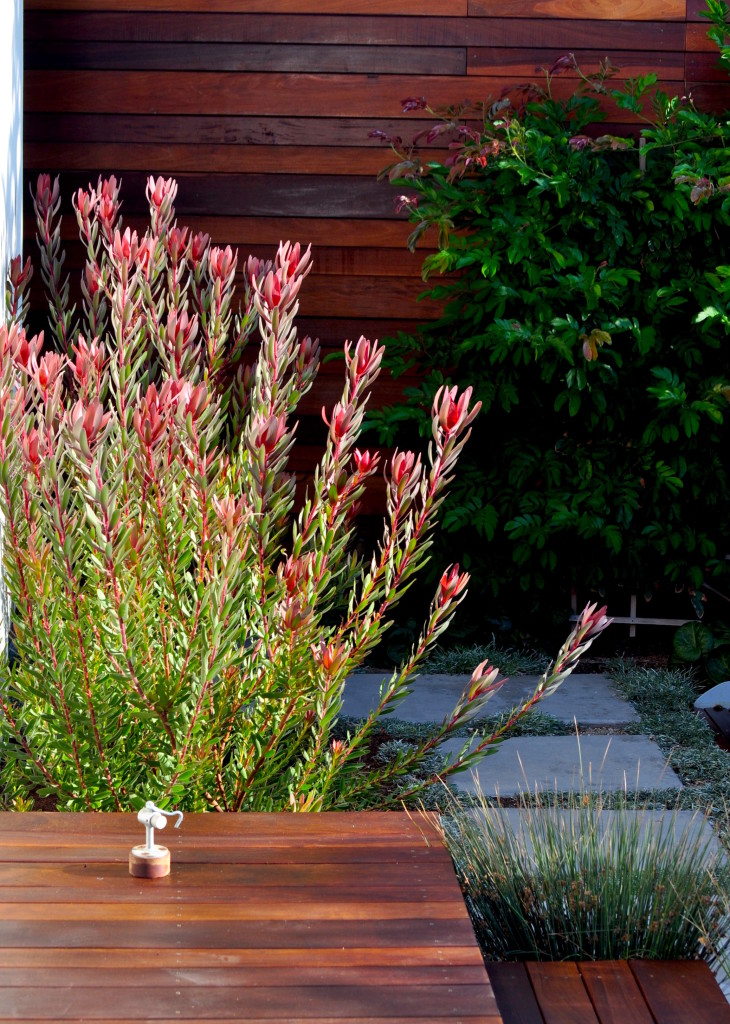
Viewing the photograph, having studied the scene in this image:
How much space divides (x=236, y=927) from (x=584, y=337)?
328cm

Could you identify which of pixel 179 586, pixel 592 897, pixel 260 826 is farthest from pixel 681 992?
pixel 179 586

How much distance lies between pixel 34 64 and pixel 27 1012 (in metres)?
4.71

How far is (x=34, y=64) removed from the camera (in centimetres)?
520

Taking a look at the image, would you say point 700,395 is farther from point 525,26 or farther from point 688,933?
point 688,933

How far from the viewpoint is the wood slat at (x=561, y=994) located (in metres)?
1.93

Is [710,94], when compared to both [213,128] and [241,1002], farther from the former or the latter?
[241,1002]

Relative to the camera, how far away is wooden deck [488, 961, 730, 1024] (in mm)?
1933

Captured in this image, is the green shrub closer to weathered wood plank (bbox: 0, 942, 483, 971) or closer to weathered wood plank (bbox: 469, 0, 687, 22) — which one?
weathered wood plank (bbox: 469, 0, 687, 22)

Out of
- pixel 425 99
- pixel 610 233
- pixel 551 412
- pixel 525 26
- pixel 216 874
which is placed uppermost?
pixel 525 26

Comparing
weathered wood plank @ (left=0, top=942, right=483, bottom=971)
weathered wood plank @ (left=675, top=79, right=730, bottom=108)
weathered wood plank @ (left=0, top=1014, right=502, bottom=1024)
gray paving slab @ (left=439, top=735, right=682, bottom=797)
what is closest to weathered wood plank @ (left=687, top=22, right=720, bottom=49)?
weathered wood plank @ (left=675, top=79, right=730, bottom=108)

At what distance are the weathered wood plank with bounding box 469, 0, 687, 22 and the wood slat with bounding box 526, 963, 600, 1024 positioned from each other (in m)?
4.36

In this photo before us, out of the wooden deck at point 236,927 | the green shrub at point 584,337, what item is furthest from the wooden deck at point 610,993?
the green shrub at point 584,337

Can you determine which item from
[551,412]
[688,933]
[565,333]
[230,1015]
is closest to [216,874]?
[230,1015]

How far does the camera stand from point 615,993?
6.65 feet
